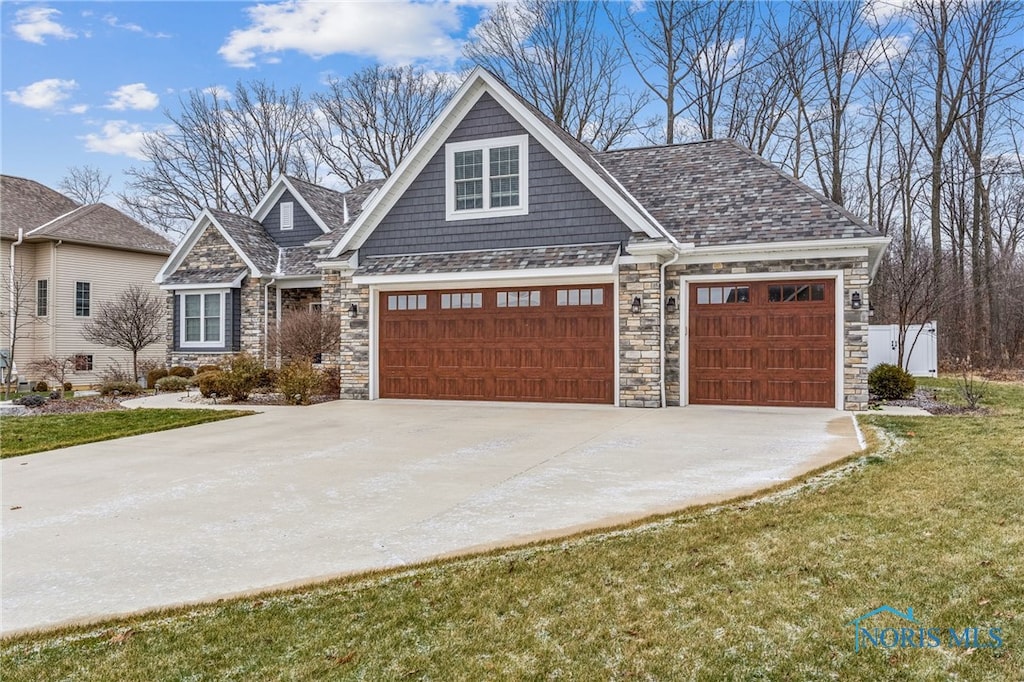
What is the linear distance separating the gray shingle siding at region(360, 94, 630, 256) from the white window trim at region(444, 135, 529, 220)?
0.29 feet

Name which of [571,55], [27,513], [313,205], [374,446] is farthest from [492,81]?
[571,55]

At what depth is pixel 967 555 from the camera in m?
A: 4.24

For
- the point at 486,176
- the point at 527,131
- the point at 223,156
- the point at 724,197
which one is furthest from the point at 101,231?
the point at 724,197

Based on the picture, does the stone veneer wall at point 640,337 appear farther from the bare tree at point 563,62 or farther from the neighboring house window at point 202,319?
the bare tree at point 563,62

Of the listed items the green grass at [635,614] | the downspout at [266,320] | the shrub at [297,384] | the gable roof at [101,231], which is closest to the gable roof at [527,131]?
the shrub at [297,384]

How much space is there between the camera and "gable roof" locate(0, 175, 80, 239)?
22172 millimetres

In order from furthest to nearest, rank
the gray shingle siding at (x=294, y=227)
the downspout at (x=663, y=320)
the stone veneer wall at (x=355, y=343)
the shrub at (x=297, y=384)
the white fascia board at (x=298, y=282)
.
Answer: the gray shingle siding at (x=294, y=227), the white fascia board at (x=298, y=282), the stone veneer wall at (x=355, y=343), the shrub at (x=297, y=384), the downspout at (x=663, y=320)

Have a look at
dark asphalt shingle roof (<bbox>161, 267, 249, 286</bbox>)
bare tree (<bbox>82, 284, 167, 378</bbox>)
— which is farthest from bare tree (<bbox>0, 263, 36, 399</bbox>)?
dark asphalt shingle roof (<bbox>161, 267, 249, 286</bbox>)

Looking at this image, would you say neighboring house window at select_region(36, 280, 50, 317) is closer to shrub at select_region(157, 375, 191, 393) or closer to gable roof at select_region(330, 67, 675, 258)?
shrub at select_region(157, 375, 191, 393)

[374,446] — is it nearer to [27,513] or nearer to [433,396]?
[27,513]

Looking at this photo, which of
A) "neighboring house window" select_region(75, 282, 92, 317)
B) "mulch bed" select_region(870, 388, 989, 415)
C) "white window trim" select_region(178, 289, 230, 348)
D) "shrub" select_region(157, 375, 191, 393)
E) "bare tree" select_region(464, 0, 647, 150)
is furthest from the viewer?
"bare tree" select_region(464, 0, 647, 150)

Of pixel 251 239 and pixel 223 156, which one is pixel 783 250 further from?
pixel 223 156

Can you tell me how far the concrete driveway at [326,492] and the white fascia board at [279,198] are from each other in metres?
10.8

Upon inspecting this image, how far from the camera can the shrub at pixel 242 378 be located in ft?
47.8
